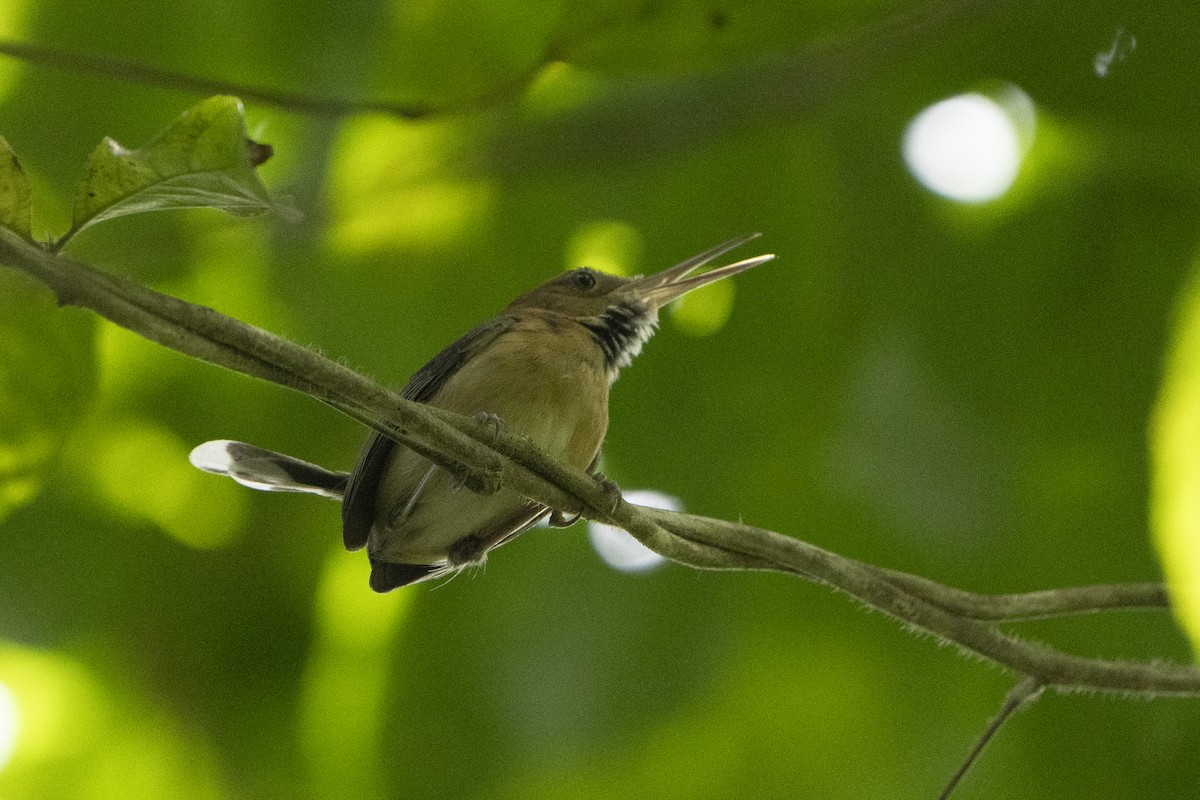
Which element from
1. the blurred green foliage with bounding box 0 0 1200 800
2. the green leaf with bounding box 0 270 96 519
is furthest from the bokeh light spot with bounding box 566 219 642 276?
the green leaf with bounding box 0 270 96 519

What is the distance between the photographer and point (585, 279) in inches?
167

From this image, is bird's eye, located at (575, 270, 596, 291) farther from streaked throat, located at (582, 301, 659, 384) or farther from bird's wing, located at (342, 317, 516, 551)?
bird's wing, located at (342, 317, 516, 551)

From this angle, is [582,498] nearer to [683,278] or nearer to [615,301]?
[683,278]

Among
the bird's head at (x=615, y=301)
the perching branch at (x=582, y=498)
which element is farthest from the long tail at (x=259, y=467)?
the perching branch at (x=582, y=498)

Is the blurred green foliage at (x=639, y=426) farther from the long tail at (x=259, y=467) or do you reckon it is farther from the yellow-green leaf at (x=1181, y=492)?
the yellow-green leaf at (x=1181, y=492)

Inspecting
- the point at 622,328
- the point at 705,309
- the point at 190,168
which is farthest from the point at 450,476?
the point at 190,168

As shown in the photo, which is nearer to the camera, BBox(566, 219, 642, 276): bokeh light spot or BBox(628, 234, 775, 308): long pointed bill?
BBox(628, 234, 775, 308): long pointed bill

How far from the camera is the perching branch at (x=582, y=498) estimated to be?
163 centimetres

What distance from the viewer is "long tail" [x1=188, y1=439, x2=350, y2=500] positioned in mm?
3361

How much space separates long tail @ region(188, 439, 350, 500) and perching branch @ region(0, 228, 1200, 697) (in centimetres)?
136

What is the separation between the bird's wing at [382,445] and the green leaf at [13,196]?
1.69 meters

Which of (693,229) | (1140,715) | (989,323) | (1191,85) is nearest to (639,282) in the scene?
(693,229)

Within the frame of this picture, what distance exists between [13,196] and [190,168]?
234 millimetres

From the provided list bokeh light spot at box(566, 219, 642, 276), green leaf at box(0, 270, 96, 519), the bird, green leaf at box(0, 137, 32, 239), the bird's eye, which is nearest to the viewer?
green leaf at box(0, 137, 32, 239)
